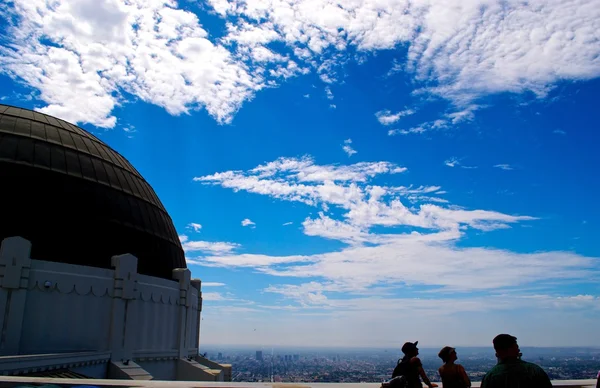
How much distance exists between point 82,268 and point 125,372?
416 cm

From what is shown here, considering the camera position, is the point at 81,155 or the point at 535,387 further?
the point at 81,155

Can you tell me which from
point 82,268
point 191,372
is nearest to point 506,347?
point 82,268

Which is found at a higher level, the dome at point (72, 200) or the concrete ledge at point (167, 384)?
the dome at point (72, 200)

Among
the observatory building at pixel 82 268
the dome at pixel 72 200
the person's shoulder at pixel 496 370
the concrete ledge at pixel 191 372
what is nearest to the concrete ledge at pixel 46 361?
the observatory building at pixel 82 268

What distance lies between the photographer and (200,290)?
84.1 feet

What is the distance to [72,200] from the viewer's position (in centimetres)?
1952

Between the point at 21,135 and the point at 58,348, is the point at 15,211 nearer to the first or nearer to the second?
the point at 21,135

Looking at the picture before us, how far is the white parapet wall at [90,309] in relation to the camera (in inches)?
613

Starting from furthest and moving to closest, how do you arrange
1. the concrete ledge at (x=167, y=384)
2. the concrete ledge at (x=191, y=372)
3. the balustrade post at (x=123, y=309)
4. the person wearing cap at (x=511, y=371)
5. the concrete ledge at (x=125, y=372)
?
1. the concrete ledge at (x=191, y=372)
2. the balustrade post at (x=123, y=309)
3. the concrete ledge at (x=125, y=372)
4. the concrete ledge at (x=167, y=384)
5. the person wearing cap at (x=511, y=371)

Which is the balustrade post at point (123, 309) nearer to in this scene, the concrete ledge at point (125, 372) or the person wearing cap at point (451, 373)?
the concrete ledge at point (125, 372)

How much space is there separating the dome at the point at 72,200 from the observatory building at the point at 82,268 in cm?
4

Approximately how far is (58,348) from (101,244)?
4472 millimetres

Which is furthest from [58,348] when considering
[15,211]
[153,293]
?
[15,211]

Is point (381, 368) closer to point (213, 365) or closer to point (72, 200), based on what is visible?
point (213, 365)
